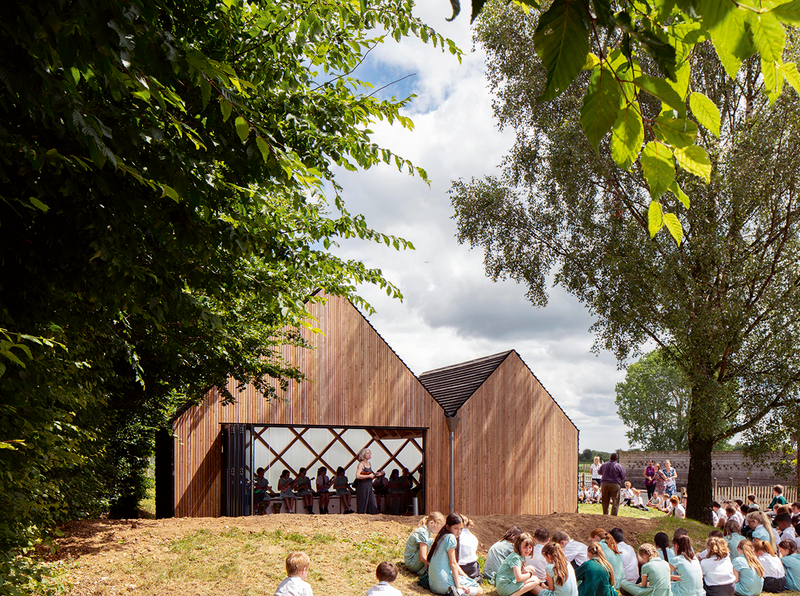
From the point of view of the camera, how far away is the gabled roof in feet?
54.5

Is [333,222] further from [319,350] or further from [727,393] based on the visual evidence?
[727,393]

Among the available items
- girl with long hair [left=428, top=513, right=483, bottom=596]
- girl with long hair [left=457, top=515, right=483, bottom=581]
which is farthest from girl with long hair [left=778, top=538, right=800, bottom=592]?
girl with long hair [left=428, top=513, right=483, bottom=596]

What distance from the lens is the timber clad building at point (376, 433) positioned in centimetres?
1337

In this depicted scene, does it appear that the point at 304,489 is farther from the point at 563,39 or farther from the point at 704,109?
the point at 563,39

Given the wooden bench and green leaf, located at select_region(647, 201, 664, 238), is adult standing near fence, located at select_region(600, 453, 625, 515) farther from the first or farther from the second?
green leaf, located at select_region(647, 201, 664, 238)

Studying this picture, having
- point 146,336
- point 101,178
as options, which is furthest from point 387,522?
point 101,178

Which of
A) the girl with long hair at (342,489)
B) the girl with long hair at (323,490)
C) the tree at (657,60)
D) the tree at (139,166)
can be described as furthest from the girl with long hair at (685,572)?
the girl with long hair at (323,490)

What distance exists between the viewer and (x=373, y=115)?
619 centimetres

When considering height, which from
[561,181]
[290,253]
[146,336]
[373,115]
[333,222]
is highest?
[561,181]

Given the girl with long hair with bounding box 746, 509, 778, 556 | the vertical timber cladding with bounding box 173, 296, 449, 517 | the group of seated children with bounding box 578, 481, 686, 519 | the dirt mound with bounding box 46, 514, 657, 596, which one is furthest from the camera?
the group of seated children with bounding box 578, 481, 686, 519

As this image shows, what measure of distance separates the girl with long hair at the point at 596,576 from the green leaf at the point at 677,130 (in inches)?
298

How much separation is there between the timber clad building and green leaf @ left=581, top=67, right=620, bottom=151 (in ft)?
39.0

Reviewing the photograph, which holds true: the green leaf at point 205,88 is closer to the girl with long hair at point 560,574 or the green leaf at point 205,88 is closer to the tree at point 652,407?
the girl with long hair at point 560,574

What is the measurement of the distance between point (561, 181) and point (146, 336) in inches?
440
